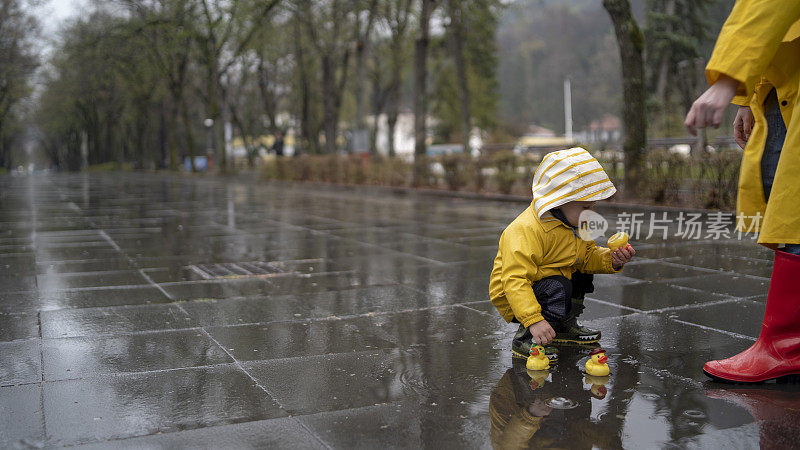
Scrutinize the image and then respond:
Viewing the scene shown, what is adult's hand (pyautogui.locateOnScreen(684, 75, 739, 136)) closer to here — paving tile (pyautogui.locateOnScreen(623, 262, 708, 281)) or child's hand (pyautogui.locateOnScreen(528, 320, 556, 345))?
child's hand (pyautogui.locateOnScreen(528, 320, 556, 345))

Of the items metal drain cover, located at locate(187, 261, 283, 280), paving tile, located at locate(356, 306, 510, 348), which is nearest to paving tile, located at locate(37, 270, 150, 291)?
metal drain cover, located at locate(187, 261, 283, 280)

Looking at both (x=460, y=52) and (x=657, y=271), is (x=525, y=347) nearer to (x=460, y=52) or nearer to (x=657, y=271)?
(x=657, y=271)

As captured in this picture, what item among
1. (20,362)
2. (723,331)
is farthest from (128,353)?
(723,331)

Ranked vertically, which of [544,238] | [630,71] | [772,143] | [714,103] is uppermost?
[630,71]

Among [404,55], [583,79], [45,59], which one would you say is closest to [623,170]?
[404,55]

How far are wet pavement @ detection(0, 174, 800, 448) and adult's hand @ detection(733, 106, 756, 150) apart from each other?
3.42 ft

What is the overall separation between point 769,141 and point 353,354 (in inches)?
84.2

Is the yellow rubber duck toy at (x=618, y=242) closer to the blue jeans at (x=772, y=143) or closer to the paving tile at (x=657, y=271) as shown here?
the blue jeans at (x=772, y=143)

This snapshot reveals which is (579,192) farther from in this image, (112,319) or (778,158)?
(112,319)

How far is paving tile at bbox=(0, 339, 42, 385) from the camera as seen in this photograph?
349 cm

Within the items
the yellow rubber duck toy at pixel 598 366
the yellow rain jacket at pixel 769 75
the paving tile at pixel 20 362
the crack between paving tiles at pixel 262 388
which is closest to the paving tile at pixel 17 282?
the paving tile at pixel 20 362

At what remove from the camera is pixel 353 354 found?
390 cm

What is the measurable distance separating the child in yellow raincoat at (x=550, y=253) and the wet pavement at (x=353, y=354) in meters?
0.27

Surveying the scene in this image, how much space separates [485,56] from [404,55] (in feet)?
32.6
